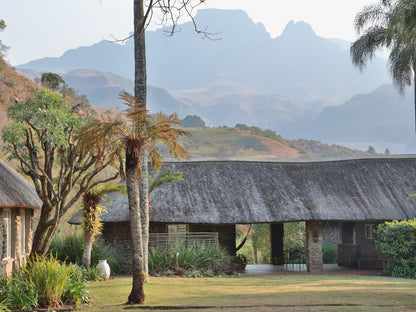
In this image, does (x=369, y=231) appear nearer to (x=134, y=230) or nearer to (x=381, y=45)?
(x=381, y=45)

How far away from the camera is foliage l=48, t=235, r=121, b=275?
20.8 metres

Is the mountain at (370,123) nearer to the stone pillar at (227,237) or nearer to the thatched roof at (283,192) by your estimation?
the thatched roof at (283,192)

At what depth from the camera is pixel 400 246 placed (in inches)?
853

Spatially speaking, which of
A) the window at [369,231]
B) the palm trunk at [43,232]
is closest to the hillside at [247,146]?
the window at [369,231]

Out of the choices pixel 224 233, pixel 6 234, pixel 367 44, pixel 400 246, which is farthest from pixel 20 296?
pixel 367 44

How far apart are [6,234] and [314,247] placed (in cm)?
1259

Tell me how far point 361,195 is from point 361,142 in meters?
158

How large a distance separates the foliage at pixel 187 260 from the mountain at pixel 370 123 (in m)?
159

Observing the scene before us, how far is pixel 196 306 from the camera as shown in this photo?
1211 centimetres

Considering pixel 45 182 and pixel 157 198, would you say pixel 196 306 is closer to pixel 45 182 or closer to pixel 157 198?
pixel 45 182

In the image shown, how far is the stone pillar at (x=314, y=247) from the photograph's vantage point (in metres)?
23.6

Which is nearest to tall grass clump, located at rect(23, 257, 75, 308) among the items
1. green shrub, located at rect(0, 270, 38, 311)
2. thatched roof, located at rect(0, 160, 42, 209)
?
green shrub, located at rect(0, 270, 38, 311)

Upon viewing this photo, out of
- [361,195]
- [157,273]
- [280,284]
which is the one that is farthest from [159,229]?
[361,195]

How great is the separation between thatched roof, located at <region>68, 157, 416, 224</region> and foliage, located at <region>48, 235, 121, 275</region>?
133 cm
